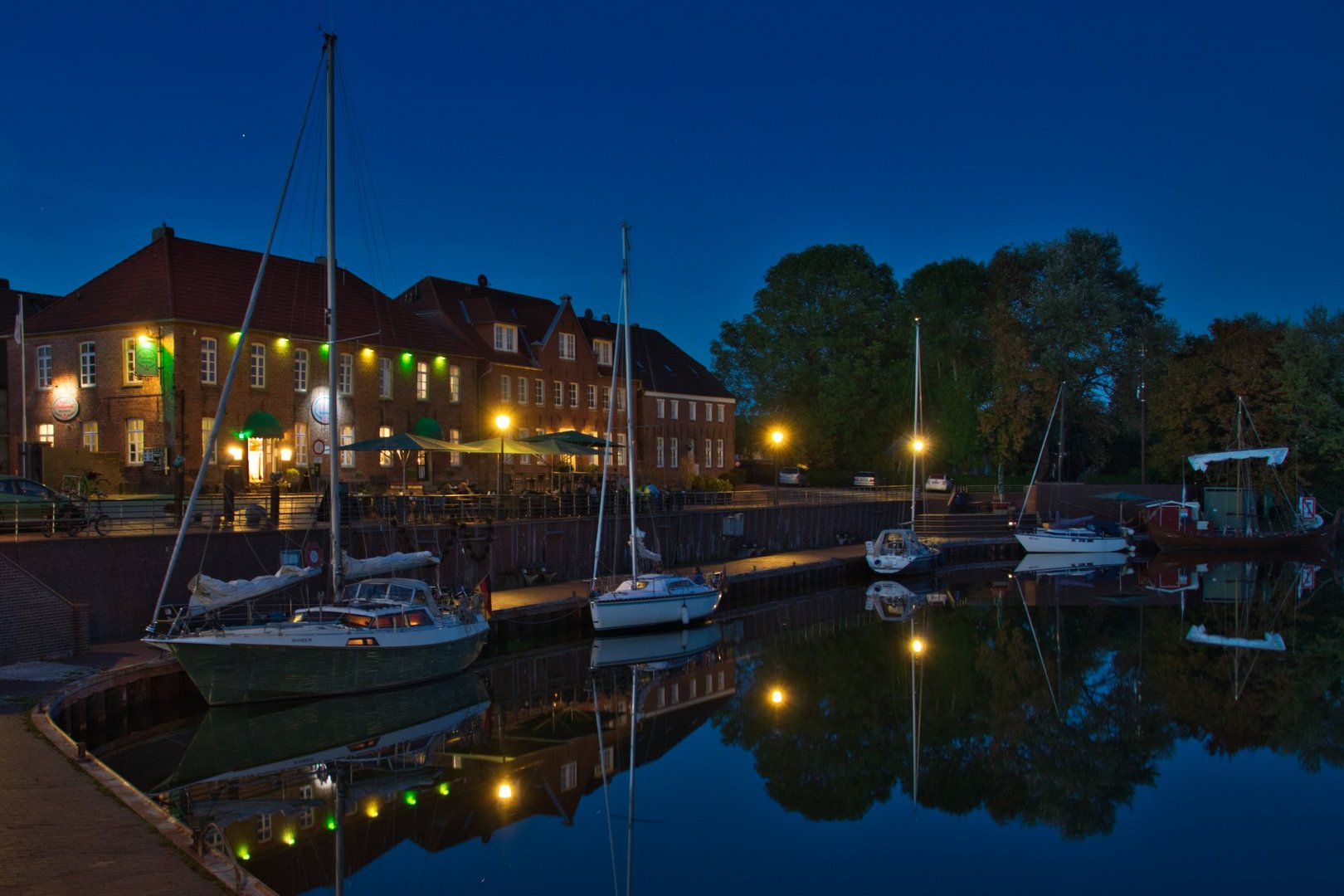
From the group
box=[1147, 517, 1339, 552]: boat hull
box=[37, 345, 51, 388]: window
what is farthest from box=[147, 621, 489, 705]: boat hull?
box=[1147, 517, 1339, 552]: boat hull

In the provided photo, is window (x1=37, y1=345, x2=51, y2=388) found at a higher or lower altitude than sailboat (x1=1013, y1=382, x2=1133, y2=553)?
higher

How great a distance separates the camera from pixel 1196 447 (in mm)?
67125

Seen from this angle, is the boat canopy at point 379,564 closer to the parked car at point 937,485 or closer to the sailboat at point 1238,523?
the parked car at point 937,485

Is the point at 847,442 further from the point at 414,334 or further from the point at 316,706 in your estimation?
the point at 316,706

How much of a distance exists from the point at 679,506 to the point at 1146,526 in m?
33.1

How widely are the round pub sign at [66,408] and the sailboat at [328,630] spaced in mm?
16402

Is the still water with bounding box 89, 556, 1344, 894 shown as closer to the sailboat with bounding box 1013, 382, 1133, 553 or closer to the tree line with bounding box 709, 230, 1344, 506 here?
the sailboat with bounding box 1013, 382, 1133, 553

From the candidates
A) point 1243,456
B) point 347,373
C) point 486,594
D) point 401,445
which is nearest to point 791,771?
point 486,594

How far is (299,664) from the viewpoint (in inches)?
949

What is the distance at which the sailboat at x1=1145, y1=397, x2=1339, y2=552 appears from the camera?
62.3 metres

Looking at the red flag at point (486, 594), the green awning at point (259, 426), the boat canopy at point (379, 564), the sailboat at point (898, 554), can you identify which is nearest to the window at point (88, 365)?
the green awning at point (259, 426)

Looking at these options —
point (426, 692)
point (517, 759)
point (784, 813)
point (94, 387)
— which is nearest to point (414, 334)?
point (94, 387)

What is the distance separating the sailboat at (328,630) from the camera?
23359 millimetres

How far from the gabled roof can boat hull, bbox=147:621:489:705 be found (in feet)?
45.9
